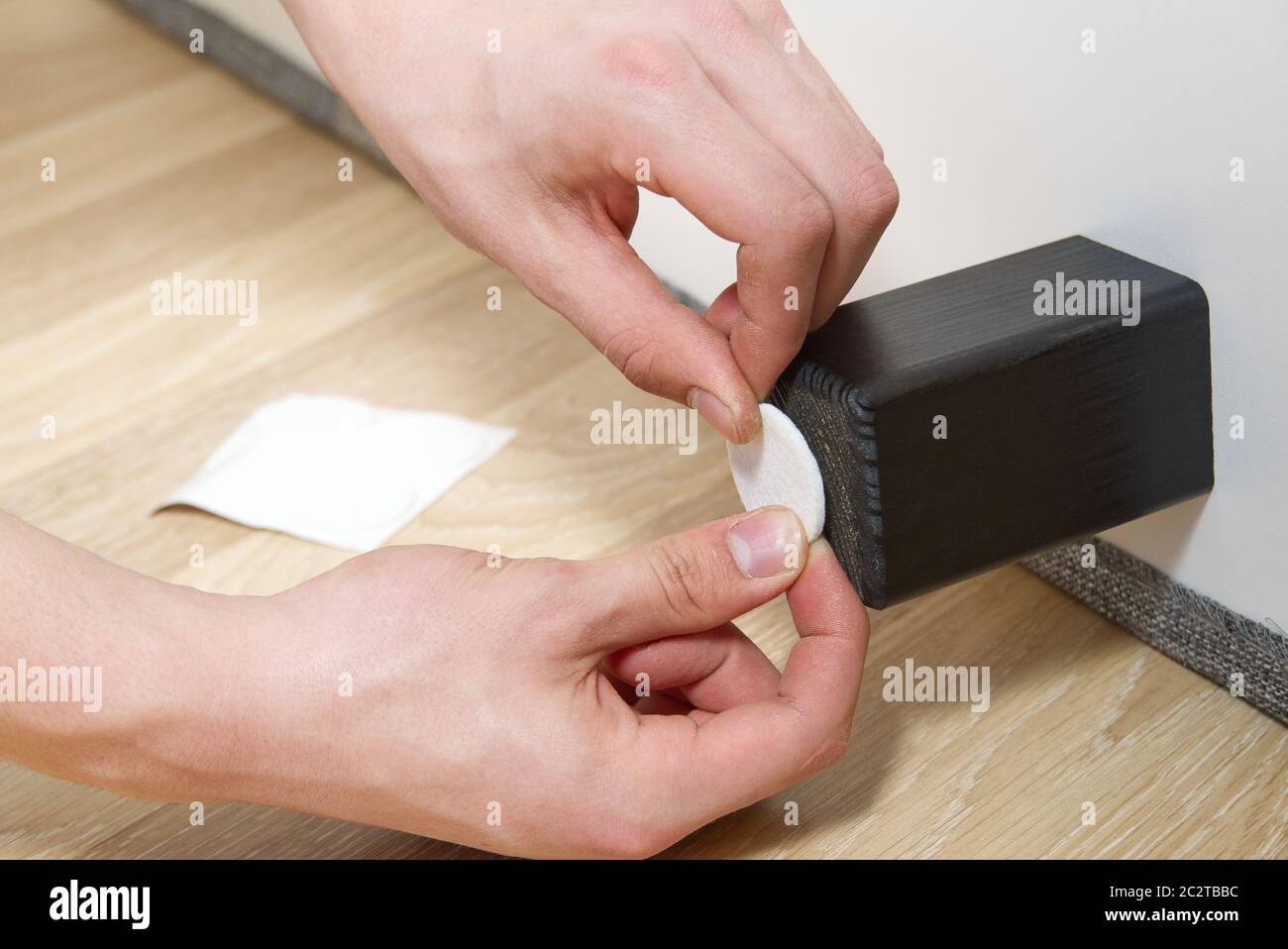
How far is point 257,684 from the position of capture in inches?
23.2

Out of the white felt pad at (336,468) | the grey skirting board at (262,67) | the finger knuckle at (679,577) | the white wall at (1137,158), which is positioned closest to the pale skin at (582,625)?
the finger knuckle at (679,577)

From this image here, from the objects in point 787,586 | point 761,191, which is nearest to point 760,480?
point 787,586

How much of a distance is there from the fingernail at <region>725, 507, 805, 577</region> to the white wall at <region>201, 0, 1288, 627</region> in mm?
206

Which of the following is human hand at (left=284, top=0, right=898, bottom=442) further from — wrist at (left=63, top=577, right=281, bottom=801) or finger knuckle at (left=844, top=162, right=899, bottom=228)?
wrist at (left=63, top=577, right=281, bottom=801)

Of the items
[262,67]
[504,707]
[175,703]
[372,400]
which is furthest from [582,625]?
[262,67]

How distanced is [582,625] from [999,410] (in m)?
0.20

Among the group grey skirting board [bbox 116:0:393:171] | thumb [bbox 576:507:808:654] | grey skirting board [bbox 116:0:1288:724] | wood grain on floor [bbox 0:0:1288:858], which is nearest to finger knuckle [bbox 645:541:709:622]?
thumb [bbox 576:507:808:654]

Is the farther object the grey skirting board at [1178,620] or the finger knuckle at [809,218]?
the grey skirting board at [1178,620]

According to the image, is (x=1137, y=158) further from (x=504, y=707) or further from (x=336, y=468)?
(x=336, y=468)

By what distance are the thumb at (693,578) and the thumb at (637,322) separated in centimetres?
5

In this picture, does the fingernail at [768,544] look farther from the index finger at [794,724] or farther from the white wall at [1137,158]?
the white wall at [1137,158]

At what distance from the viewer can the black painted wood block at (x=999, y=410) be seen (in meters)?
0.59

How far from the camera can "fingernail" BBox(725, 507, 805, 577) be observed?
24.6 inches

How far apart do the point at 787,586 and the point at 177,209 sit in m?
0.75
